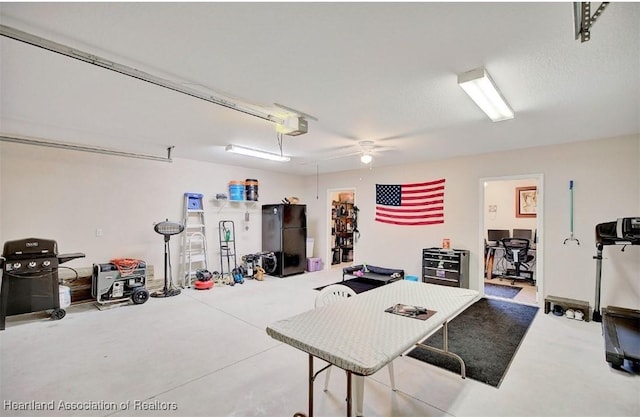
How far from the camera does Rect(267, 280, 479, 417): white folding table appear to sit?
1.48 meters

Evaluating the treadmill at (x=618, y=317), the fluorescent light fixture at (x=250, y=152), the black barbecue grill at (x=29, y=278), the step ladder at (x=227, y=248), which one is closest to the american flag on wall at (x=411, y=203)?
Result: the treadmill at (x=618, y=317)

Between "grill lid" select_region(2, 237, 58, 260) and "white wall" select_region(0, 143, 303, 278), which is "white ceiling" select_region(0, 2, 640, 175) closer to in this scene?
"white wall" select_region(0, 143, 303, 278)

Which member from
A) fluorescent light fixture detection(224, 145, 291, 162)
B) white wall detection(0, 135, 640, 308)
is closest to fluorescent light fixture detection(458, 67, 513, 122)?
white wall detection(0, 135, 640, 308)

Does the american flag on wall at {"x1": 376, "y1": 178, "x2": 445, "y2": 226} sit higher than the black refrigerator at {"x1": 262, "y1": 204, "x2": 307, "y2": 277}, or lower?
higher

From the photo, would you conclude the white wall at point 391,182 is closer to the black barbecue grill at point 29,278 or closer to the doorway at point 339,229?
the black barbecue grill at point 29,278

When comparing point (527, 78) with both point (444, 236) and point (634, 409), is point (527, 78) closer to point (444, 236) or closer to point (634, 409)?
point (634, 409)

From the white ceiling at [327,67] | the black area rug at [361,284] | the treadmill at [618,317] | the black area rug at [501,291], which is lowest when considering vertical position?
the black area rug at [501,291]

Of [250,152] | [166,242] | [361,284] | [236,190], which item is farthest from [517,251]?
[166,242]

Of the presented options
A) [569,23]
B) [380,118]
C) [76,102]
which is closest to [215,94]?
[76,102]

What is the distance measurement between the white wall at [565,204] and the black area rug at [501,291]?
0.64m

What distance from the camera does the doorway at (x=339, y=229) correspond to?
806 cm

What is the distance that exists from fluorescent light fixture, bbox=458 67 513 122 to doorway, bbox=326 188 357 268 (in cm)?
512

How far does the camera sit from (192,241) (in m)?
6.26

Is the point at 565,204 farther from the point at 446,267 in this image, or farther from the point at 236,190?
the point at 236,190
